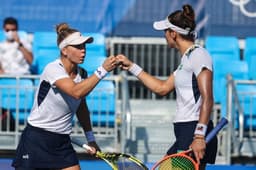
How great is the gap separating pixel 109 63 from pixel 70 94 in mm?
338

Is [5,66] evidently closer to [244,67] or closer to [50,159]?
[244,67]

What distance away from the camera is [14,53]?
32.5 ft

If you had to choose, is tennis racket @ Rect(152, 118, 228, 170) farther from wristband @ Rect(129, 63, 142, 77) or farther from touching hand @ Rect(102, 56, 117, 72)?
wristband @ Rect(129, 63, 142, 77)

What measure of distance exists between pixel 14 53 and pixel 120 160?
13.7 ft

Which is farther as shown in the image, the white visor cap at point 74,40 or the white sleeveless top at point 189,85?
the white visor cap at point 74,40

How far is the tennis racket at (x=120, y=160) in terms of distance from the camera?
579 centimetres

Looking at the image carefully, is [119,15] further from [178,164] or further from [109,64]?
[178,164]

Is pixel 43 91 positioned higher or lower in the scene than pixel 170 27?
lower

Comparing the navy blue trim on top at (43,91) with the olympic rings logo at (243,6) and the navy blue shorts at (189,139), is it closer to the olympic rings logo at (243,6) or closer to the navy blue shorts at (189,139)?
the navy blue shorts at (189,139)

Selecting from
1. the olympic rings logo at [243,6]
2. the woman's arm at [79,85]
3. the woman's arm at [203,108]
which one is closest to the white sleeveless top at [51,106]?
the woman's arm at [79,85]

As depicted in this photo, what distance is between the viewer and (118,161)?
19.5 feet

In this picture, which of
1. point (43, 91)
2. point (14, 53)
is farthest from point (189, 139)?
point (14, 53)

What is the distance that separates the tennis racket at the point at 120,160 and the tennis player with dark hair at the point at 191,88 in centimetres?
26

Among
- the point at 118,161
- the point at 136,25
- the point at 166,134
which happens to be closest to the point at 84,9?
the point at 136,25
